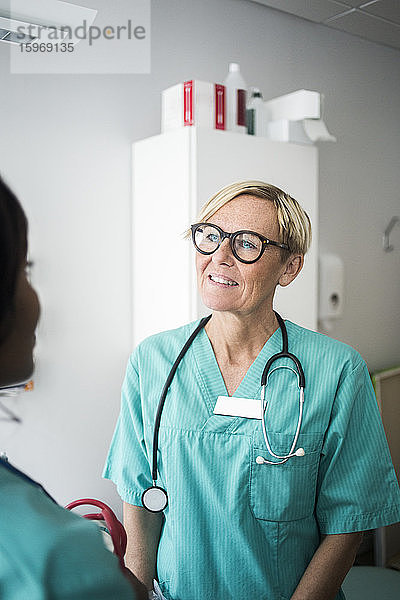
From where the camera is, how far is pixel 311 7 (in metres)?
2.35

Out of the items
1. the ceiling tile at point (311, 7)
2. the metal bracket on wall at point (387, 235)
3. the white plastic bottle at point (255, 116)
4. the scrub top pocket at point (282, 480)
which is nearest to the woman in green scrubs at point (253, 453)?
the scrub top pocket at point (282, 480)

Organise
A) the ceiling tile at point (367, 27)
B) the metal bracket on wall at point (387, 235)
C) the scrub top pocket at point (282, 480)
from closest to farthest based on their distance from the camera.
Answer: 1. the scrub top pocket at point (282, 480)
2. the ceiling tile at point (367, 27)
3. the metal bracket on wall at point (387, 235)

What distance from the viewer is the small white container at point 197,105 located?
1815 millimetres

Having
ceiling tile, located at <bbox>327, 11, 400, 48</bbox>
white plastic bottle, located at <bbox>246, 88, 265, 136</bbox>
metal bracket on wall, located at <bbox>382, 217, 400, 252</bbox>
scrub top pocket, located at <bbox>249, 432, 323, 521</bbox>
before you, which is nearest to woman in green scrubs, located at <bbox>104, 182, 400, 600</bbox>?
scrub top pocket, located at <bbox>249, 432, 323, 521</bbox>

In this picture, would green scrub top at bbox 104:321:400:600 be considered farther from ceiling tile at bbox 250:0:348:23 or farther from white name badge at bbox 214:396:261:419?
ceiling tile at bbox 250:0:348:23

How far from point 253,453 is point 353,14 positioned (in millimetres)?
2058

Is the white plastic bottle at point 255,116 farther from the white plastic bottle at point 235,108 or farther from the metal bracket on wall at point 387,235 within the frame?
the metal bracket on wall at point 387,235

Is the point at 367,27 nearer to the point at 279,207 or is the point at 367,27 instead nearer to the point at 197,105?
the point at 197,105

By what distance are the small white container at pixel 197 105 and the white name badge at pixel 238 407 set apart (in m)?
1.04

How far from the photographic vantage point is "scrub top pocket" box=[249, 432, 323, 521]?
1.04 meters

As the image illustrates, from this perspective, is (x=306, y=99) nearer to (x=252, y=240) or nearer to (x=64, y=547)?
(x=252, y=240)

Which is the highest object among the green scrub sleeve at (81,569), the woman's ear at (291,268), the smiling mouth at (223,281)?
the woman's ear at (291,268)

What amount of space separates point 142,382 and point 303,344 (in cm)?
33

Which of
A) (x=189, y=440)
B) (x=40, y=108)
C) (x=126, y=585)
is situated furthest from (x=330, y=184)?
(x=126, y=585)
